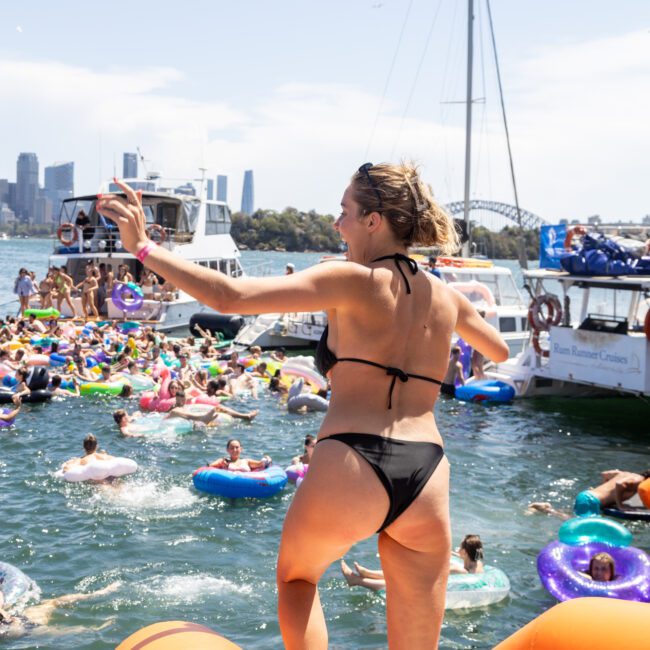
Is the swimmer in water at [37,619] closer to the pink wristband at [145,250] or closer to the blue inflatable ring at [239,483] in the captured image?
the blue inflatable ring at [239,483]

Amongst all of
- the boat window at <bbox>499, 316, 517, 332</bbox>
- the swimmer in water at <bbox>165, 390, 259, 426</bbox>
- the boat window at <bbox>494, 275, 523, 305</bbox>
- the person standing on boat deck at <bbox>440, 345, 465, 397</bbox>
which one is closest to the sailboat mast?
the boat window at <bbox>494, 275, 523, 305</bbox>

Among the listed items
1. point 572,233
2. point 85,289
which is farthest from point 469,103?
point 85,289

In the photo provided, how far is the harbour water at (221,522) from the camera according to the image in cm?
768

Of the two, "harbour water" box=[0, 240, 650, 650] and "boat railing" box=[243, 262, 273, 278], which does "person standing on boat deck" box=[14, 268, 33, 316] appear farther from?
"harbour water" box=[0, 240, 650, 650]

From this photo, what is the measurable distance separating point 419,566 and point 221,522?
797 centimetres

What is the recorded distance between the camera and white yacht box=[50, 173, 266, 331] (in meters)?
27.0

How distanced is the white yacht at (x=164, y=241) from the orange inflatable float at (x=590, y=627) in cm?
2445

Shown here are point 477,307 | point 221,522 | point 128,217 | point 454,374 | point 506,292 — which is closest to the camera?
point 128,217

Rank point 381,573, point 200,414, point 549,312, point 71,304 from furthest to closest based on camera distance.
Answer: point 71,304 → point 549,312 → point 200,414 → point 381,573

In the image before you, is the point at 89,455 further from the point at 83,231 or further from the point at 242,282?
the point at 83,231

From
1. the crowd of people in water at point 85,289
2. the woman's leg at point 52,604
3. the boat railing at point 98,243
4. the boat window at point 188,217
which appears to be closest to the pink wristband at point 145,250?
the woman's leg at point 52,604

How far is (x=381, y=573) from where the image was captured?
8422mm

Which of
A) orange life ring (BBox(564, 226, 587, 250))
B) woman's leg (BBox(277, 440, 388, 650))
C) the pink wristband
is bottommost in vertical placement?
woman's leg (BBox(277, 440, 388, 650))

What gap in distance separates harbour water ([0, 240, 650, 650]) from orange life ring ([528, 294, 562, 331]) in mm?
2036
